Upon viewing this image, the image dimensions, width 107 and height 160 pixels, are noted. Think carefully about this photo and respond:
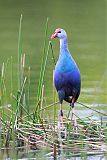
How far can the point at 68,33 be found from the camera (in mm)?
18953

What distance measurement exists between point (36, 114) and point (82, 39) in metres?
10.3

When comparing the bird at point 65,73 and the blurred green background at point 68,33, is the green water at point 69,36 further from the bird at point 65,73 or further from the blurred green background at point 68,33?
the bird at point 65,73

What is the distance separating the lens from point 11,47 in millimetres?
16516

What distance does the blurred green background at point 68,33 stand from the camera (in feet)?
37.9

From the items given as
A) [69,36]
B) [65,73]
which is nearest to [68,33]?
[69,36]

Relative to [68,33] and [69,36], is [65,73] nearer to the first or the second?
[69,36]

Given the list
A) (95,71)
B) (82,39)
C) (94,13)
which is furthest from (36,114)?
(94,13)

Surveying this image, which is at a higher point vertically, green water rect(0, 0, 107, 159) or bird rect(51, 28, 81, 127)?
green water rect(0, 0, 107, 159)

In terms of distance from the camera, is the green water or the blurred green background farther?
the blurred green background

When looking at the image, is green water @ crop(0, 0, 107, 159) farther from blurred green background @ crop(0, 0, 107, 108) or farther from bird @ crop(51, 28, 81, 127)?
bird @ crop(51, 28, 81, 127)

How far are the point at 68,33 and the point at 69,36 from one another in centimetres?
82

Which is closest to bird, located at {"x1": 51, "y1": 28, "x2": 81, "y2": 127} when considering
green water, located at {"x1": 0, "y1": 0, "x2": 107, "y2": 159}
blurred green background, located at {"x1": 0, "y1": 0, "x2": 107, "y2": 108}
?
green water, located at {"x1": 0, "y1": 0, "x2": 107, "y2": 159}

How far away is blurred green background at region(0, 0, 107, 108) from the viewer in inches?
454

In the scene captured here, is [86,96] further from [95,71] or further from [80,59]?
[80,59]
